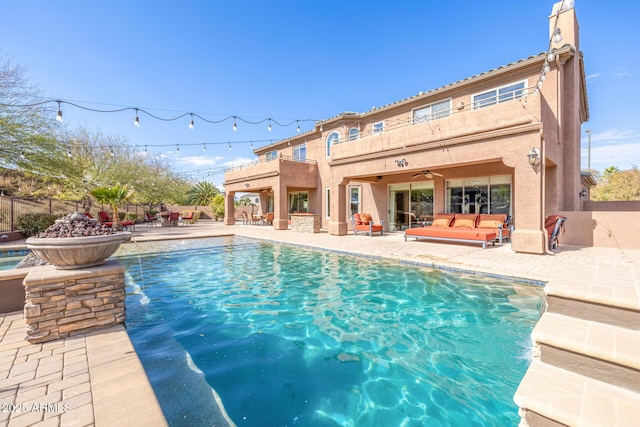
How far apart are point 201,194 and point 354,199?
2686 cm

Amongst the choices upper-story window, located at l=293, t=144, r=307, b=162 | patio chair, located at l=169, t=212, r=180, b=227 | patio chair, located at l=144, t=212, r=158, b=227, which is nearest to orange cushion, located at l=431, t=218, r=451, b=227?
upper-story window, located at l=293, t=144, r=307, b=162

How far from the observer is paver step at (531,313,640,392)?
5.44ft

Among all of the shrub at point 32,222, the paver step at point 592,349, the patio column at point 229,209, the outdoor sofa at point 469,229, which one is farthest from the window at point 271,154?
the paver step at point 592,349

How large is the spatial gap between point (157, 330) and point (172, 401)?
1846 millimetres

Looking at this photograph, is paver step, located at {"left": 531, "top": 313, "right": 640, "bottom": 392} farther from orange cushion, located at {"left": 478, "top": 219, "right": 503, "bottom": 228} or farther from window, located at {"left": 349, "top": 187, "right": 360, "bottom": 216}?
window, located at {"left": 349, "top": 187, "right": 360, "bottom": 216}

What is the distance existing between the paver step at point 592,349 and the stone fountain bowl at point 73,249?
467 cm

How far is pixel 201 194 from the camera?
37.2 m

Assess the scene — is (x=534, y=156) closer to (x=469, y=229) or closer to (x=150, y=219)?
(x=469, y=229)

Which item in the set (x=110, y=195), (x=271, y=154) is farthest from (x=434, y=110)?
(x=110, y=195)

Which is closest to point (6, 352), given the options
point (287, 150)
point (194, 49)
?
point (194, 49)

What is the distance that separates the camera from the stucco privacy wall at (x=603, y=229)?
9.27 meters

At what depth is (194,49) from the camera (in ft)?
41.0

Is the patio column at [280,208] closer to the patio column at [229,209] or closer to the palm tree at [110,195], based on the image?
the patio column at [229,209]

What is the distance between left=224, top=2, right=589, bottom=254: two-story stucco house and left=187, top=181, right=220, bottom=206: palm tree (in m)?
21.1
